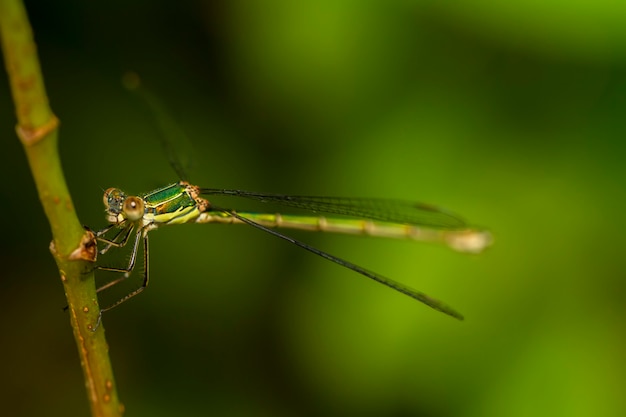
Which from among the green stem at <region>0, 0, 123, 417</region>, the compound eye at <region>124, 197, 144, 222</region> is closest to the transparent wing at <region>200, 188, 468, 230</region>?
the compound eye at <region>124, 197, 144, 222</region>

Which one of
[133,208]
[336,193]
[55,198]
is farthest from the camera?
[336,193]

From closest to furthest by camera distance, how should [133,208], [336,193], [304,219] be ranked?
[133,208] < [304,219] < [336,193]

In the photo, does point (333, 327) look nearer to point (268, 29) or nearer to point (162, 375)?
point (162, 375)

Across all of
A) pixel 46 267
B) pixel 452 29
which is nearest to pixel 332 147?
pixel 452 29

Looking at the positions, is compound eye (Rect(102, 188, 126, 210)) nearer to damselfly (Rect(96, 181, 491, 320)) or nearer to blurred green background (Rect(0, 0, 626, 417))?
damselfly (Rect(96, 181, 491, 320))

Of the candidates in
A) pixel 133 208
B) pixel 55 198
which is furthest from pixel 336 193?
pixel 55 198

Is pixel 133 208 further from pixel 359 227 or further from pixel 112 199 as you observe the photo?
pixel 359 227

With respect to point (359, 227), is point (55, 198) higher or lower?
lower
